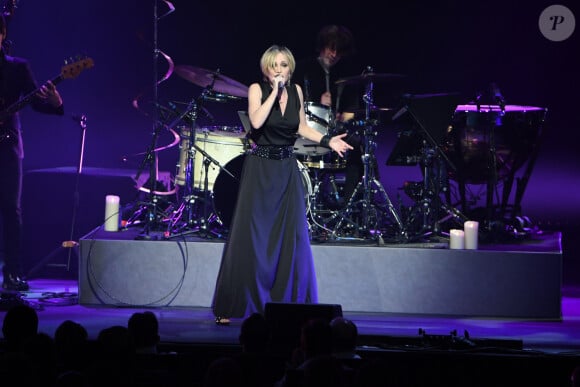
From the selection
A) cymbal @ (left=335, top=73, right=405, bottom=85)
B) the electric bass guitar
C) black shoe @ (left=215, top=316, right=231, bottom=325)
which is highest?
cymbal @ (left=335, top=73, right=405, bottom=85)

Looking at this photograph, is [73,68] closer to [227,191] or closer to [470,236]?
[227,191]

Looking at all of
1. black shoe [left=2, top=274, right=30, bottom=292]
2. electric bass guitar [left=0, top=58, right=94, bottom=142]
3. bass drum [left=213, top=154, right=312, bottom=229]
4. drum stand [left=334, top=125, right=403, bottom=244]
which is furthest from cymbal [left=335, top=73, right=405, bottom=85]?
black shoe [left=2, top=274, right=30, bottom=292]

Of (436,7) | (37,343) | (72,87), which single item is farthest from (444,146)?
(37,343)

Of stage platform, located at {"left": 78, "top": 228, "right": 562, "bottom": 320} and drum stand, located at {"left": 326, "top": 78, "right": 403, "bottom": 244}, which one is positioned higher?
drum stand, located at {"left": 326, "top": 78, "right": 403, "bottom": 244}

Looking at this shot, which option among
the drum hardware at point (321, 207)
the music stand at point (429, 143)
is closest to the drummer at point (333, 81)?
the drum hardware at point (321, 207)

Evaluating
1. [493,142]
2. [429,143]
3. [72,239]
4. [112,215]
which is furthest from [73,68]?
[493,142]

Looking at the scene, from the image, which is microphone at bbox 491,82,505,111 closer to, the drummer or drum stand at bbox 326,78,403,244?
drum stand at bbox 326,78,403,244

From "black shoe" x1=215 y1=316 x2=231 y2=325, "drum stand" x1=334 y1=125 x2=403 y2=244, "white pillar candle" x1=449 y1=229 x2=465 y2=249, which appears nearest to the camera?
"black shoe" x1=215 y1=316 x2=231 y2=325

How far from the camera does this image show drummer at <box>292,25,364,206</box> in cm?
943

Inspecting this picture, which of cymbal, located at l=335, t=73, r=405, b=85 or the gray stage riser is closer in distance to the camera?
the gray stage riser

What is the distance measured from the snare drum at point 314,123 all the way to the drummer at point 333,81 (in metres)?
0.51

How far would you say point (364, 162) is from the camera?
27.2 feet

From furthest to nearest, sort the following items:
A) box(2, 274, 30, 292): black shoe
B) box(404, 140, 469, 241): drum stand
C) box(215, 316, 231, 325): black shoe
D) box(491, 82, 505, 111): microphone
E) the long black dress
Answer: box(491, 82, 505, 111): microphone < box(404, 140, 469, 241): drum stand < box(2, 274, 30, 292): black shoe < box(215, 316, 231, 325): black shoe < the long black dress

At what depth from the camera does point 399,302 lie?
7.57 m
